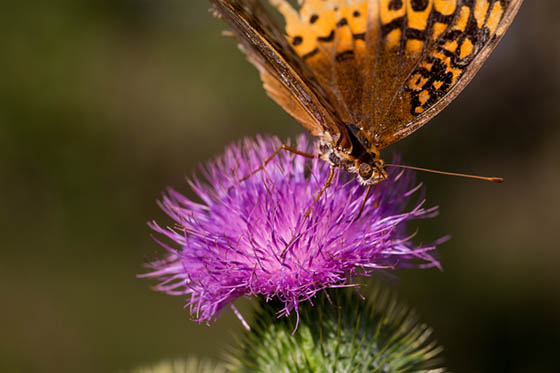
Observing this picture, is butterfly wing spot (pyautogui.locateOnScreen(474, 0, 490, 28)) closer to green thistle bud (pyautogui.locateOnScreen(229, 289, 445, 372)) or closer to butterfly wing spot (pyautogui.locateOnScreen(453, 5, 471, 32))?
butterfly wing spot (pyautogui.locateOnScreen(453, 5, 471, 32))

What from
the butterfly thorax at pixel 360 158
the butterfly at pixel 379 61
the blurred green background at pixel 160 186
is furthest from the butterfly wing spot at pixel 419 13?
the blurred green background at pixel 160 186

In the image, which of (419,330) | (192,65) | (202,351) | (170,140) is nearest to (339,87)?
(419,330)

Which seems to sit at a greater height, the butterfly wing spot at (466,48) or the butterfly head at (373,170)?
the butterfly wing spot at (466,48)

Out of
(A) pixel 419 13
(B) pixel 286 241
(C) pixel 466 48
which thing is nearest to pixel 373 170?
(B) pixel 286 241

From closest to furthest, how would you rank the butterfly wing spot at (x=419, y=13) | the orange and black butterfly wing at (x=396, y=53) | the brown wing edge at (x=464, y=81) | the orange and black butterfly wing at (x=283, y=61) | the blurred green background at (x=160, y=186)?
the orange and black butterfly wing at (x=283, y=61), the brown wing edge at (x=464, y=81), the orange and black butterfly wing at (x=396, y=53), the butterfly wing spot at (x=419, y=13), the blurred green background at (x=160, y=186)

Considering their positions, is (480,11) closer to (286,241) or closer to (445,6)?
(445,6)

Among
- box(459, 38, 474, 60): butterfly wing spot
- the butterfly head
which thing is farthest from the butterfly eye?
box(459, 38, 474, 60): butterfly wing spot

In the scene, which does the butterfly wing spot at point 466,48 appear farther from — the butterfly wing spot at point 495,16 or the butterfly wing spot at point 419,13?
the butterfly wing spot at point 419,13

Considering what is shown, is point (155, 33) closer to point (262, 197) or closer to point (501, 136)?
point (501, 136)
